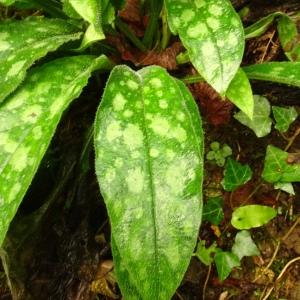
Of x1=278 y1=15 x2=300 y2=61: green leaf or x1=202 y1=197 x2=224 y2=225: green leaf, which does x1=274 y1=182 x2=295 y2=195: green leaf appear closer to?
x1=202 y1=197 x2=224 y2=225: green leaf

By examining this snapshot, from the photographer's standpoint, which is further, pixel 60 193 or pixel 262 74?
pixel 60 193

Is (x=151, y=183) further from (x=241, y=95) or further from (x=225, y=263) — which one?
A: (x=225, y=263)

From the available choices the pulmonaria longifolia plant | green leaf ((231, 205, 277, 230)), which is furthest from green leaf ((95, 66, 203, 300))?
green leaf ((231, 205, 277, 230))

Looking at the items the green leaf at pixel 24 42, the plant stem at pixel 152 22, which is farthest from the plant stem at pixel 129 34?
the green leaf at pixel 24 42

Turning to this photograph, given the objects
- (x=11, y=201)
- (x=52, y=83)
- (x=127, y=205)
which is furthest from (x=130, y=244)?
(x=52, y=83)

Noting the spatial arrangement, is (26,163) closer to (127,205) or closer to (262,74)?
(127,205)
